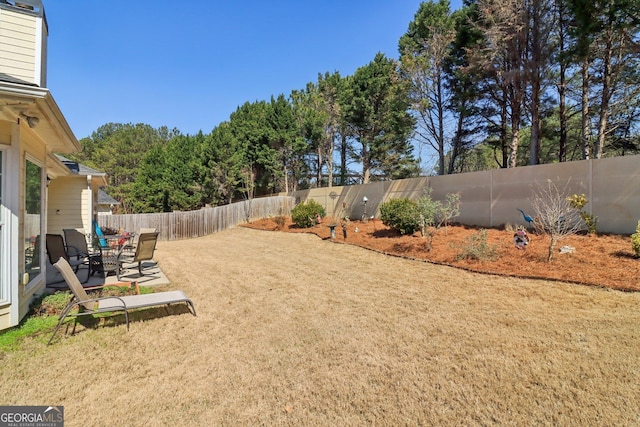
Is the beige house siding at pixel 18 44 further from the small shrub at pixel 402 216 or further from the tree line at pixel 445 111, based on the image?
the tree line at pixel 445 111

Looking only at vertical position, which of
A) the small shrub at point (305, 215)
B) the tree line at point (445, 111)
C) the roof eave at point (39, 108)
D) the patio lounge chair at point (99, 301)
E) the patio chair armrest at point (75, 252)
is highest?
the tree line at point (445, 111)

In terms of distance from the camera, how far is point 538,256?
636cm

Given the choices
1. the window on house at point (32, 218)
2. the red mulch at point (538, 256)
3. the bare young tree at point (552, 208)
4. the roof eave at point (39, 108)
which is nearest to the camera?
the roof eave at point (39, 108)

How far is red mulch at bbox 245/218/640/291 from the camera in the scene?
518 cm

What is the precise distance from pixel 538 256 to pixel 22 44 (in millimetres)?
9354

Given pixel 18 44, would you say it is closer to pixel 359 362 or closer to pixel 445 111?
pixel 359 362

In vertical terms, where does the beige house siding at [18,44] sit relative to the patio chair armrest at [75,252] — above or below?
above

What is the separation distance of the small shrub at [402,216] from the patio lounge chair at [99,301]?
6.84m

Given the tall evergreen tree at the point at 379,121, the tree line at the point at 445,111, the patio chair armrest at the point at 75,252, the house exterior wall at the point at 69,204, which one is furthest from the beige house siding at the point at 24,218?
the tall evergreen tree at the point at 379,121

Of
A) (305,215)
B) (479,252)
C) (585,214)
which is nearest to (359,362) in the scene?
(479,252)

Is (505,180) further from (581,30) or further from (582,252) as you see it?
(581,30)

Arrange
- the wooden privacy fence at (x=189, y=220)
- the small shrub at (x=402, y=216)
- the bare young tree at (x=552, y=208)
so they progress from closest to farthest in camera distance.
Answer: the bare young tree at (x=552, y=208), the small shrub at (x=402, y=216), the wooden privacy fence at (x=189, y=220)

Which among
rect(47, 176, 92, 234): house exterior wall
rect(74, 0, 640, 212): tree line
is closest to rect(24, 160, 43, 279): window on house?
rect(47, 176, 92, 234): house exterior wall

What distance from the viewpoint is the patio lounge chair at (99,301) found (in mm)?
3666
